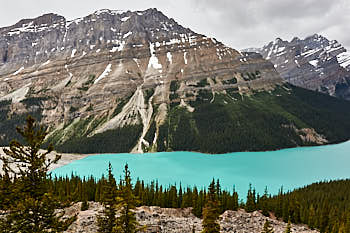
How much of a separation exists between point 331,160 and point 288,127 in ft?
192

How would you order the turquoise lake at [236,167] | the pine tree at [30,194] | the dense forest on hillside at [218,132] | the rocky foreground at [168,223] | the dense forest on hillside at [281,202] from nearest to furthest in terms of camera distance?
the pine tree at [30,194] < the rocky foreground at [168,223] < the dense forest on hillside at [281,202] < the turquoise lake at [236,167] < the dense forest on hillside at [218,132]

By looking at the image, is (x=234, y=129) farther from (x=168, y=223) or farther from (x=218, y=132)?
(x=168, y=223)

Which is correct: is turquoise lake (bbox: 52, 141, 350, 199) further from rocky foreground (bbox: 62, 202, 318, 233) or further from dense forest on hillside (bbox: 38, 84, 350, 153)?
rocky foreground (bbox: 62, 202, 318, 233)

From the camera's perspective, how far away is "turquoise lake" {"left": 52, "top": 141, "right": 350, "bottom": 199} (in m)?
90.2

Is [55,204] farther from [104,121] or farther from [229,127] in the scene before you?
[104,121]

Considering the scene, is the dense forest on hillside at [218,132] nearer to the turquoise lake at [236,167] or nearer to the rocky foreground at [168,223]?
the turquoise lake at [236,167]

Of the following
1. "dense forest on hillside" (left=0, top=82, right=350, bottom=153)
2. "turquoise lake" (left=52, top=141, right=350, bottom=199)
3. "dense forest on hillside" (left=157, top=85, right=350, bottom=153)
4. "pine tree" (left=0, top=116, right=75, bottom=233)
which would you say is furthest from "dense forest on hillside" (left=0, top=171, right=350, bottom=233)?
"dense forest on hillside" (left=0, top=82, right=350, bottom=153)

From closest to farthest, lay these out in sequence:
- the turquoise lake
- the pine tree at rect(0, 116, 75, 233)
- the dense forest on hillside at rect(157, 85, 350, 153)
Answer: the pine tree at rect(0, 116, 75, 233), the turquoise lake, the dense forest on hillside at rect(157, 85, 350, 153)

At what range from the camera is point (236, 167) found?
112 metres

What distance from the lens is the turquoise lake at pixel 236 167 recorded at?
90.2 meters

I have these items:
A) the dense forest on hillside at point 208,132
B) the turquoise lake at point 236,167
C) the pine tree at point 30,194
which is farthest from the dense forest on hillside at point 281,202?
the dense forest on hillside at point 208,132

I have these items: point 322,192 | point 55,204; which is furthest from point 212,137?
point 55,204

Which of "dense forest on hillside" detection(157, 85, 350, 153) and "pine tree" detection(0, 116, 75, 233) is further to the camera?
"dense forest on hillside" detection(157, 85, 350, 153)

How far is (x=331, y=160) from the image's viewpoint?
406ft
